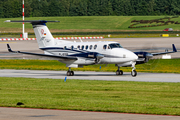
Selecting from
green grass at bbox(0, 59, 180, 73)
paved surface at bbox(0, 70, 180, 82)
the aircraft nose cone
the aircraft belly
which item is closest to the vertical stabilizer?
paved surface at bbox(0, 70, 180, 82)

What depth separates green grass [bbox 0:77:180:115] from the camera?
1485 cm

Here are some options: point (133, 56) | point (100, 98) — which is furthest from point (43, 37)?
point (100, 98)

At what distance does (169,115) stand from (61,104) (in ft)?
16.2

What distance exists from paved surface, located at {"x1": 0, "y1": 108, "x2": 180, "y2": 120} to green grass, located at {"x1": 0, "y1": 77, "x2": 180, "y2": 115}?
0.89 metres

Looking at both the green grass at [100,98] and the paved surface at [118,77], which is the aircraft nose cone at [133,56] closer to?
the paved surface at [118,77]

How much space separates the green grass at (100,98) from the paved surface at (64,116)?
89cm

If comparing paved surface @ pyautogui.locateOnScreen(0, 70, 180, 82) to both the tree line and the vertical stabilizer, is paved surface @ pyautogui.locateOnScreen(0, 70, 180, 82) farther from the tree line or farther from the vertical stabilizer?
the tree line

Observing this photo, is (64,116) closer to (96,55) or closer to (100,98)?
(100,98)

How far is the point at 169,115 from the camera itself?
1311 cm

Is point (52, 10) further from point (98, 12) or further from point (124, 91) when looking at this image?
point (124, 91)

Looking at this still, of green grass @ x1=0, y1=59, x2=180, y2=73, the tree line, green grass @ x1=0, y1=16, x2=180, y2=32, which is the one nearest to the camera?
green grass @ x1=0, y1=59, x2=180, y2=73

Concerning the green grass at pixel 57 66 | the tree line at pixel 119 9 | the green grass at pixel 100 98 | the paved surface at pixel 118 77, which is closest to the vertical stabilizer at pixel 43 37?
the paved surface at pixel 118 77

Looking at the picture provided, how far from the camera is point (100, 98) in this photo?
18.3 meters

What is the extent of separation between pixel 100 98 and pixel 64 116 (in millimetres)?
5733
